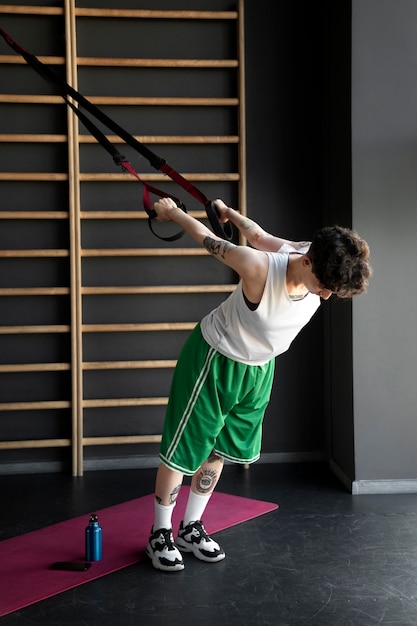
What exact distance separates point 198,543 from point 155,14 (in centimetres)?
293

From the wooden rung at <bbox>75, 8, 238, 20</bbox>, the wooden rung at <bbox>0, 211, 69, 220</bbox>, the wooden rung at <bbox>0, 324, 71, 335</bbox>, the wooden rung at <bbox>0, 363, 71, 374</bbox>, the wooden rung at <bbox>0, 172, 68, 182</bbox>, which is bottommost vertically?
the wooden rung at <bbox>0, 363, 71, 374</bbox>

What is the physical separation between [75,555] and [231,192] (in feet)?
7.83

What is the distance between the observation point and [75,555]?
125 inches

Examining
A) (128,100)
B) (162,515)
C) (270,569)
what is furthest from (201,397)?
Answer: (128,100)

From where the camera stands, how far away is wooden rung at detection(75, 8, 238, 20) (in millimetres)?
4414

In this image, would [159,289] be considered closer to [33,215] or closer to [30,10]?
[33,215]

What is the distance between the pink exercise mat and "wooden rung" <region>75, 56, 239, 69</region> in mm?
2393

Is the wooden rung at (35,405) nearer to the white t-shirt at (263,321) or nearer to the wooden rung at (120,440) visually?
the wooden rung at (120,440)

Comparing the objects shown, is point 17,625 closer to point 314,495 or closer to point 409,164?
point 314,495

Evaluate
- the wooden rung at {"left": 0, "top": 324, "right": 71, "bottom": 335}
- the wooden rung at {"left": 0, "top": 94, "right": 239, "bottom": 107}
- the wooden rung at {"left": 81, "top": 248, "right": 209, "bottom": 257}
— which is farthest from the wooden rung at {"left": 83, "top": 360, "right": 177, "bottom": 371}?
the wooden rung at {"left": 0, "top": 94, "right": 239, "bottom": 107}

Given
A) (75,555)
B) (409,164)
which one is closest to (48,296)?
(75,555)

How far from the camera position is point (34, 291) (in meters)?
4.45

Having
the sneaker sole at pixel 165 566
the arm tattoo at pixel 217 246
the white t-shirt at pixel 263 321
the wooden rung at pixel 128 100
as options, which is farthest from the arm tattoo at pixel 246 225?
the wooden rung at pixel 128 100

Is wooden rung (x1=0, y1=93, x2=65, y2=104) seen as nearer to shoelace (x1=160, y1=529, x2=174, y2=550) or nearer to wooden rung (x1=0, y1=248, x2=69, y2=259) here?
wooden rung (x1=0, y1=248, x2=69, y2=259)
